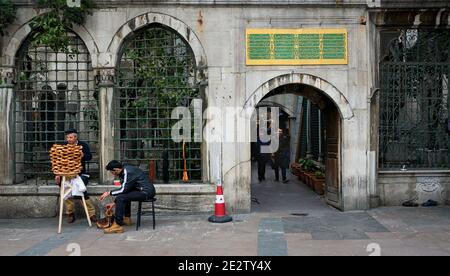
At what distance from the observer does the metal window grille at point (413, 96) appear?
10852 millimetres

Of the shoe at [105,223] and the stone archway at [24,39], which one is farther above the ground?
the stone archway at [24,39]

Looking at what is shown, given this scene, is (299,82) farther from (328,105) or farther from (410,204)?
(410,204)

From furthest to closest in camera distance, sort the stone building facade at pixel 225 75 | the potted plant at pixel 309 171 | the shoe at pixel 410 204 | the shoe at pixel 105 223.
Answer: the potted plant at pixel 309 171 → the shoe at pixel 410 204 → the stone building facade at pixel 225 75 → the shoe at pixel 105 223

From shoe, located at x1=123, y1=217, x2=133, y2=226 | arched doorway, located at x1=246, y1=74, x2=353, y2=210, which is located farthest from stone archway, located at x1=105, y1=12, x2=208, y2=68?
shoe, located at x1=123, y1=217, x2=133, y2=226

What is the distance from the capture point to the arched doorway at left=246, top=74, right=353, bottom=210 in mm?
10414

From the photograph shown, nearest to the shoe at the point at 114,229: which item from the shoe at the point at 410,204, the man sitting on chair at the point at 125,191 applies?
the man sitting on chair at the point at 125,191

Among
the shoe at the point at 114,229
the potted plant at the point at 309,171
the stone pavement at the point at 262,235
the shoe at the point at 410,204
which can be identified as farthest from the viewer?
the potted plant at the point at 309,171

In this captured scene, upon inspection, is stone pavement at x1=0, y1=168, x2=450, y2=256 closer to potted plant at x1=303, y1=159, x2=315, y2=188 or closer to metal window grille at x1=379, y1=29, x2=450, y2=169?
metal window grille at x1=379, y1=29, x2=450, y2=169

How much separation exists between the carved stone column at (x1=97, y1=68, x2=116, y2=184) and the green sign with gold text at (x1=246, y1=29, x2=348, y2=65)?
10.1ft

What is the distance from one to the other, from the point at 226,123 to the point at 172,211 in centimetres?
222

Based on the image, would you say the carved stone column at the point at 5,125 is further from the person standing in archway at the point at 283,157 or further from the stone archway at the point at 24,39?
the person standing in archway at the point at 283,157

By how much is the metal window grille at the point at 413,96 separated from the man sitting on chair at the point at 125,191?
5.45 m

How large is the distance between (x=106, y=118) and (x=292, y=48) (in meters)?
4.31

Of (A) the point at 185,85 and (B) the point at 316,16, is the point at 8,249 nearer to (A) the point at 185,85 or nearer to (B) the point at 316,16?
(A) the point at 185,85
